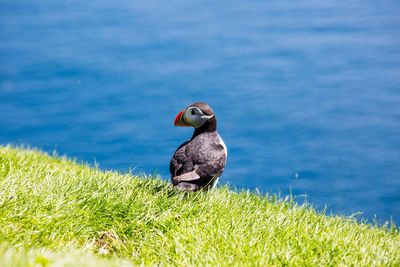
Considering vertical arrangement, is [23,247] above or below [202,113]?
below

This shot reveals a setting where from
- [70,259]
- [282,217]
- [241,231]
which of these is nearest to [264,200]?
[282,217]

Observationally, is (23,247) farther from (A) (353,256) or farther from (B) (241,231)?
A: (A) (353,256)

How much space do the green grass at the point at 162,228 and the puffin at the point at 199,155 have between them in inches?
4.3

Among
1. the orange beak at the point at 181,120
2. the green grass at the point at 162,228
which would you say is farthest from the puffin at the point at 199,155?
the green grass at the point at 162,228

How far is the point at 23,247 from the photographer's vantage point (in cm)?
424

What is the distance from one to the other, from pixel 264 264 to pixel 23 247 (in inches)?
58.7

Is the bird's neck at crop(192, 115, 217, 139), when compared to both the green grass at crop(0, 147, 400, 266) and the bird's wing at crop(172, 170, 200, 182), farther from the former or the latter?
the green grass at crop(0, 147, 400, 266)

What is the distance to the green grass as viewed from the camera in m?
4.54

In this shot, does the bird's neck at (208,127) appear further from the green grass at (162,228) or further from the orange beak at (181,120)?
the green grass at (162,228)

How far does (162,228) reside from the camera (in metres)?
5.00

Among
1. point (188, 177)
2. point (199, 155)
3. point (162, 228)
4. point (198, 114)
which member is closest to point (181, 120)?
point (198, 114)

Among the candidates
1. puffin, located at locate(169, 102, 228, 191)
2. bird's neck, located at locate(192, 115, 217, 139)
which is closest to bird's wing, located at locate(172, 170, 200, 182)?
puffin, located at locate(169, 102, 228, 191)

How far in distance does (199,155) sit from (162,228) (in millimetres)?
730

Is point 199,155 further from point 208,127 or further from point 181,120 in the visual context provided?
point 181,120
